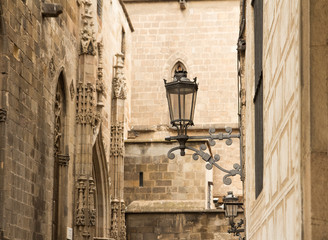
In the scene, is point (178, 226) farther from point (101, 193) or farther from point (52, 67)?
point (52, 67)

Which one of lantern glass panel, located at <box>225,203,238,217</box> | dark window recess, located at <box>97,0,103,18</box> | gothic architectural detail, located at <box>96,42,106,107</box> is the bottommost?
lantern glass panel, located at <box>225,203,238,217</box>

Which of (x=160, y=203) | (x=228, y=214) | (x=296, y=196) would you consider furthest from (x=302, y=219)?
(x=160, y=203)

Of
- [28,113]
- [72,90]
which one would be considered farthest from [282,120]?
[72,90]

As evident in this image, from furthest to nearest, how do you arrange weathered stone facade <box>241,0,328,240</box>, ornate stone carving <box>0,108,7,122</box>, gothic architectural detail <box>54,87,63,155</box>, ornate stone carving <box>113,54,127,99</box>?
ornate stone carving <box>113,54,127,99</box>
gothic architectural detail <box>54,87,63,155</box>
ornate stone carving <box>0,108,7,122</box>
weathered stone facade <box>241,0,328,240</box>

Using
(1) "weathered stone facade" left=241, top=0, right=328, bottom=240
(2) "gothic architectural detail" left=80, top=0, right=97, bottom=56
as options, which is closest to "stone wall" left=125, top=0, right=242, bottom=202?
(2) "gothic architectural detail" left=80, top=0, right=97, bottom=56

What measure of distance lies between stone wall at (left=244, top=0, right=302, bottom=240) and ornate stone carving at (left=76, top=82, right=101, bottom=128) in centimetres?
1677

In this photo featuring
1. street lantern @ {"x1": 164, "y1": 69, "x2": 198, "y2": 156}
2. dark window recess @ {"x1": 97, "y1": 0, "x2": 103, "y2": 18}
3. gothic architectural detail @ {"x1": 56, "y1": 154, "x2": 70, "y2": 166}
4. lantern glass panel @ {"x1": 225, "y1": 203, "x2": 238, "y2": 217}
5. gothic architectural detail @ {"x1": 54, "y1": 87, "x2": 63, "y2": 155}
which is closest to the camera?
street lantern @ {"x1": 164, "y1": 69, "x2": 198, "y2": 156}

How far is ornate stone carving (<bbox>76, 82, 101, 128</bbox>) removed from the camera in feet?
71.1

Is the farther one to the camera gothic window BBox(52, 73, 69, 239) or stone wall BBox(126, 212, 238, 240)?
stone wall BBox(126, 212, 238, 240)

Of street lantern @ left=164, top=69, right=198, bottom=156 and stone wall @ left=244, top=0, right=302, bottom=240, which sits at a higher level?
street lantern @ left=164, top=69, right=198, bottom=156

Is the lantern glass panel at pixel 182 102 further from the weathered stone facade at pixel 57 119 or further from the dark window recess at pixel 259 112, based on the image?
the dark window recess at pixel 259 112

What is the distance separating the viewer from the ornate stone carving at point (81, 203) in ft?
69.6

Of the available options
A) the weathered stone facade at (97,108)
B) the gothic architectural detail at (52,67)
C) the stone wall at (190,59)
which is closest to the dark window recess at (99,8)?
the weathered stone facade at (97,108)

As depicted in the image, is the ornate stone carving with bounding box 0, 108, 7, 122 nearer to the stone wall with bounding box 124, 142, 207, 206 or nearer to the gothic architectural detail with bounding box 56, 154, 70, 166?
the gothic architectural detail with bounding box 56, 154, 70, 166
